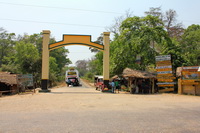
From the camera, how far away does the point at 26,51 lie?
40.5 m

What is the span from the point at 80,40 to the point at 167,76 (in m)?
10.5

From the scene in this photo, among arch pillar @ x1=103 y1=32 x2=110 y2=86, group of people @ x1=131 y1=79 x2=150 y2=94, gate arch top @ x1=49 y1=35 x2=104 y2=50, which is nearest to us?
group of people @ x1=131 y1=79 x2=150 y2=94

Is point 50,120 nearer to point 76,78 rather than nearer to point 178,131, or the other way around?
point 178,131

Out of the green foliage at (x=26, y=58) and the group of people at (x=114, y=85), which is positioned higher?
the green foliage at (x=26, y=58)

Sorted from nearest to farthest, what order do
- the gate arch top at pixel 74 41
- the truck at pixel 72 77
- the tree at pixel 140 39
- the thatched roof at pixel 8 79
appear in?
the thatched roof at pixel 8 79, the gate arch top at pixel 74 41, the tree at pixel 140 39, the truck at pixel 72 77

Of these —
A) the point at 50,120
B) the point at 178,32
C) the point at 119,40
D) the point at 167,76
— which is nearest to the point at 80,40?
the point at 119,40

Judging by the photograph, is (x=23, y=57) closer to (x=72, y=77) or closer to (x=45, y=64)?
(x=72, y=77)

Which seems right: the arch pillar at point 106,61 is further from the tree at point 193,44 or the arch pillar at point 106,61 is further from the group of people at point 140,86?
the tree at point 193,44

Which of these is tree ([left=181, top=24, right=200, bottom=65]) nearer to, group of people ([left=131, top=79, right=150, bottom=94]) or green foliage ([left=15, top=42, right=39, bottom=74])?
group of people ([left=131, top=79, right=150, bottom=94])

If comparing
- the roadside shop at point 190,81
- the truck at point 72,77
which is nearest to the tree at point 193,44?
the roadside shop at point 190,81

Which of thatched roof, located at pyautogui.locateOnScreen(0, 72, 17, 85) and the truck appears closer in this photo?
thatched roof, located at pyautogui.locateOnScreen(0, 72, 17, 85)

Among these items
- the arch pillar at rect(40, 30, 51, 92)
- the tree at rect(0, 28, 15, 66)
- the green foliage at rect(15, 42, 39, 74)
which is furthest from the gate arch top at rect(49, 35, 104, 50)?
the tree at rect(0, 28, 15, 66)

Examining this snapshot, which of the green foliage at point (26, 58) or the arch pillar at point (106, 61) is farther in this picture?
the green foliage at point (26, 58)

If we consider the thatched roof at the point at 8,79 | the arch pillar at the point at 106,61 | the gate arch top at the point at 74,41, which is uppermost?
the gate arch top at the point at 74,41
